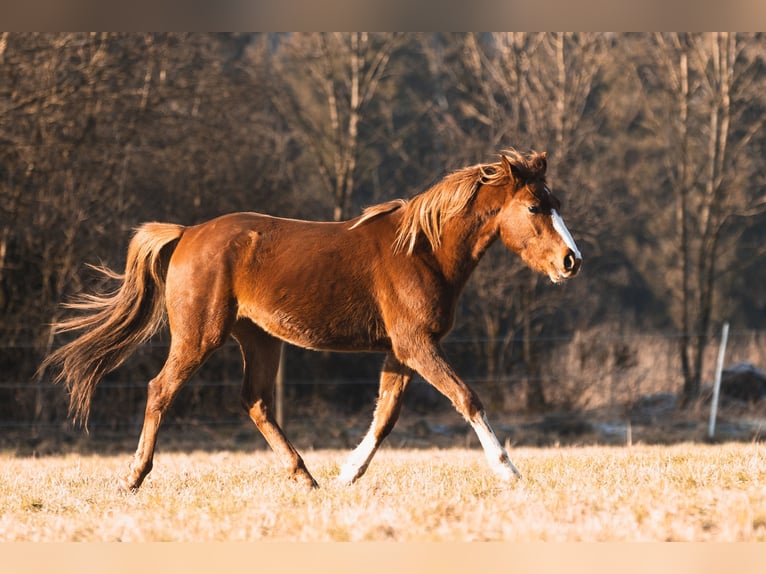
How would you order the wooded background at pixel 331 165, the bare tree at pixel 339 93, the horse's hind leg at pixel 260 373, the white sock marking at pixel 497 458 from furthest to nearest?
the bare tree at pixel 339 93 < the wooded background at pixel 331 165 < the horse's hind leg at pixel 260 373 < the white sock marking at pixel 497 458

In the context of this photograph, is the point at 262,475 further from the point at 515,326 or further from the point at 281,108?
the point at 281,108

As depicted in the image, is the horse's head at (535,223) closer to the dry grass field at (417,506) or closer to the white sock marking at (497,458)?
the white sock marking at (497,458)

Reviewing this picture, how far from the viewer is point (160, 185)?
658 inches

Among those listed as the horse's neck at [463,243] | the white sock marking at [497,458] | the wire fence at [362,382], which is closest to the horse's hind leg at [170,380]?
the horse's neck at [463,243]

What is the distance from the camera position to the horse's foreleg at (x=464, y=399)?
19.4ft

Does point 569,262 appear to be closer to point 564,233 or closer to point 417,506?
point 564,233

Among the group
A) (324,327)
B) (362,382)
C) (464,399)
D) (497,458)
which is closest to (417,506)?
(497,458)

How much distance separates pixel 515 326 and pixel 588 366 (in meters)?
1.64

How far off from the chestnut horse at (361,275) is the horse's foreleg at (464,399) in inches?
0.9

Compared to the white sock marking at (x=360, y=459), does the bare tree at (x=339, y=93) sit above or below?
above

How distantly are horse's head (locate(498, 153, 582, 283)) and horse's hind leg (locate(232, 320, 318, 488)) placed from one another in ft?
5.91

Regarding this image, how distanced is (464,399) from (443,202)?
1328mm

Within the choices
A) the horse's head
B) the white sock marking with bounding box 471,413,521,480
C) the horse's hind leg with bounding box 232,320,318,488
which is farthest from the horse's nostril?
the horse's hind leg with bounding box 232,320,318,488

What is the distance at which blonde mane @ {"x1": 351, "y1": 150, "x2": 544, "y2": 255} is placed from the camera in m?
6.43
